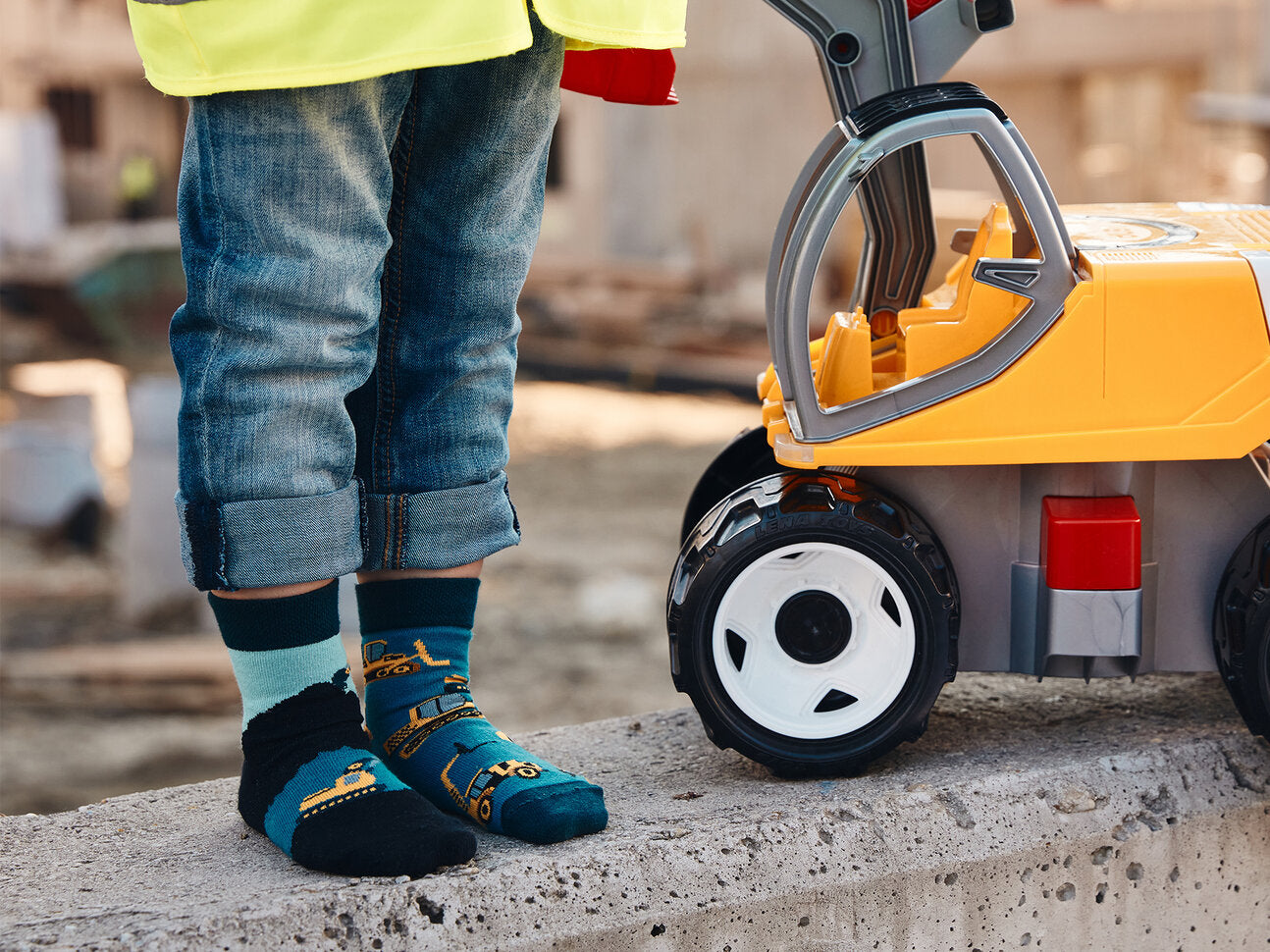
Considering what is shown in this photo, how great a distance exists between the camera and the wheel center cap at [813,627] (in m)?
1.32

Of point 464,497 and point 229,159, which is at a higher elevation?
point 229,159

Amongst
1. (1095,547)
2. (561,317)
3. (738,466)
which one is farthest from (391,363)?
(561,317)

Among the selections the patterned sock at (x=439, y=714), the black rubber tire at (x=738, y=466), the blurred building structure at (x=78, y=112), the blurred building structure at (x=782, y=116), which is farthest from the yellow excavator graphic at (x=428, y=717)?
the blurred building structure at (x=78, y=112)

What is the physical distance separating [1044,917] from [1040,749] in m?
0.17

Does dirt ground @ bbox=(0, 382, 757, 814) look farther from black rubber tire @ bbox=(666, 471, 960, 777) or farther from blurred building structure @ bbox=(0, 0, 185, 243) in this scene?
blurred building structure @ bbox=(0, 0, 185, 243)

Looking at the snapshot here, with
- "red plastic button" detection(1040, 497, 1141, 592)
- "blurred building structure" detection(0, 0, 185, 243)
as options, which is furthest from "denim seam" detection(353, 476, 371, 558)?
"blurred building structure" detection(0, 0, 185, 243)

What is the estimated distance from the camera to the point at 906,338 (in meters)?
1.32

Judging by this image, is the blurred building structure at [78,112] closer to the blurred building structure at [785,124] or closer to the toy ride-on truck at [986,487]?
the blurred building structure at [785,124]

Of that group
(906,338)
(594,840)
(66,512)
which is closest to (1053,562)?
(906,338)

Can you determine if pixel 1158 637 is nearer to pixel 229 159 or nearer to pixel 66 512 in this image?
pixel 229 159

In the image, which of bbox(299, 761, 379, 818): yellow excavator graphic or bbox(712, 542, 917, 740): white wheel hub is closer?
bbox(299, 761, 379, 818): yellow excavator graphic

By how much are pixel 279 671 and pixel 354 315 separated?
0.31 m

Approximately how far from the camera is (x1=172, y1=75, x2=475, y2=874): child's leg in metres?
1.10

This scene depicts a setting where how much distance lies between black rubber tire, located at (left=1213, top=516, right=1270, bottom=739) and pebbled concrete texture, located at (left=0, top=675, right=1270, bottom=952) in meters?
0.10
